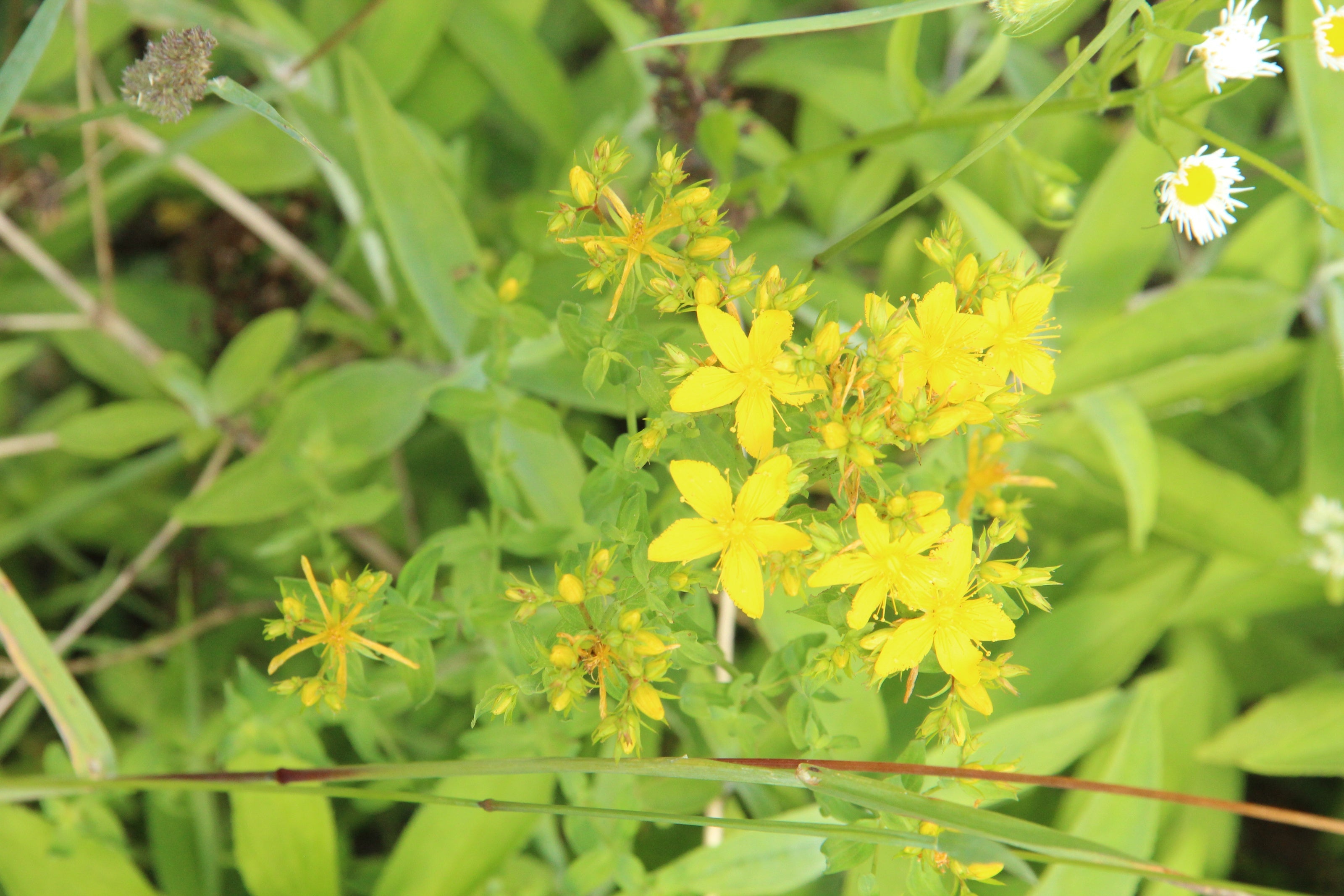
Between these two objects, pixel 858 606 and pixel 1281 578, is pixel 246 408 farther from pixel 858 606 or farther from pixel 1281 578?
pixel 1281 578

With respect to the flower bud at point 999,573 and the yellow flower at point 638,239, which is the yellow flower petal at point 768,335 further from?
the flower bud at point 999,573

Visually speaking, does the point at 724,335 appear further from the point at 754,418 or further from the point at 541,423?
the point at 541,423

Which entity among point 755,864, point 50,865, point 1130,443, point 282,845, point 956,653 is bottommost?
point 50,865

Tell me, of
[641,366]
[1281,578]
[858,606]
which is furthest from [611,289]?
[1281,578]

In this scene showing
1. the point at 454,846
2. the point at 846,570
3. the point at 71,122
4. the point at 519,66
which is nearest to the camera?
the point at 846,570

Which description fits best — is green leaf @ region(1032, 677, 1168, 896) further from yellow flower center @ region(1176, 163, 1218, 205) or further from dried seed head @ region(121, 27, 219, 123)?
dried seed head @ region(121, 27, 219, 123)

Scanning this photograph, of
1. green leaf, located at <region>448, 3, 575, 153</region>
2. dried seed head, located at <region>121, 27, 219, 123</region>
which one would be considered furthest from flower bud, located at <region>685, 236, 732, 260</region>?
green leaf, located at <region>448, 3, 575, 153</region>

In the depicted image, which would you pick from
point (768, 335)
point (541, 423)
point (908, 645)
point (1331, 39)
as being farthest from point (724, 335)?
point (1331, 39)
